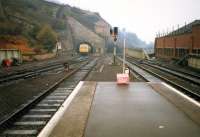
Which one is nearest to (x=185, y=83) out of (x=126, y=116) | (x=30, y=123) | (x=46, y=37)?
(x=126, y=116)

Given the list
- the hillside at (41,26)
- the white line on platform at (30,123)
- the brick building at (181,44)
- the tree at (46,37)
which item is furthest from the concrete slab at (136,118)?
the tree at (46,37)

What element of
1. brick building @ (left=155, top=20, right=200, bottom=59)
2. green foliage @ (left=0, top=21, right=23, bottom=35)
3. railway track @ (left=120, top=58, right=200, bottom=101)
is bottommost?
railway track @ (left=120, top=58, right=200, bottom=101)

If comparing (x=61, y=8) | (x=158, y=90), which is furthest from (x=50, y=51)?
(x=61, y=8)

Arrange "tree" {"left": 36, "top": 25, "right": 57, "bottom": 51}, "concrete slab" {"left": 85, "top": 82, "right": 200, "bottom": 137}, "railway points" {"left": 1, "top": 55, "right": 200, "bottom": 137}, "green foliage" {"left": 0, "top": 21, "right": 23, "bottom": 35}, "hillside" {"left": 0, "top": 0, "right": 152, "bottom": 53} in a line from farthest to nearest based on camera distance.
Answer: "hillside" {"left": 0, "top": 0, "right": 152, "bottom": 53} → "tree" {"left": 36, "top": 25, "right": 57, "bottom": 51} → "green foliage" {"left": 0, "top": 21, "right": 23, "bottom": 35} → "railway points" {"left": 1, "top": 55, "right": 200, "bottom": 137} → "concrete slab" {"left": 85, "top": 82, "right": 200, "bottom": 137}

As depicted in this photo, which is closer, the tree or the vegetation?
the tree

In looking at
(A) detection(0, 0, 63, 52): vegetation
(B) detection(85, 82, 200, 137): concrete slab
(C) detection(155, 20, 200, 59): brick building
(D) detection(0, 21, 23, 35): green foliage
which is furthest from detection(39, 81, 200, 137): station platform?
(D) detection(0, 21, 23, 35): green foliage

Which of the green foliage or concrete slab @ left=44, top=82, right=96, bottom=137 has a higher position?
the green foliage

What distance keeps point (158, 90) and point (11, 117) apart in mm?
7921

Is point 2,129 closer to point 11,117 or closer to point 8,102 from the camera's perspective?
point 11,117

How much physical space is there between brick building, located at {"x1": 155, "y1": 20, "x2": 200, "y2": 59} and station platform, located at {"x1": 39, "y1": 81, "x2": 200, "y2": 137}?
25.2 m

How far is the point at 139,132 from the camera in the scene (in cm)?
792

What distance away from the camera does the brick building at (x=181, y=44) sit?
38256 millimetres

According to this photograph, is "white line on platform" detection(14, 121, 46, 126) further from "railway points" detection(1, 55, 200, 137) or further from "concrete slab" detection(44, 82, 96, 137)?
"concrete slab" detection(44, 82, 96, 137)

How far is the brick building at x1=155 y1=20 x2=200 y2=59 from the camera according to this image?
1506 inches
